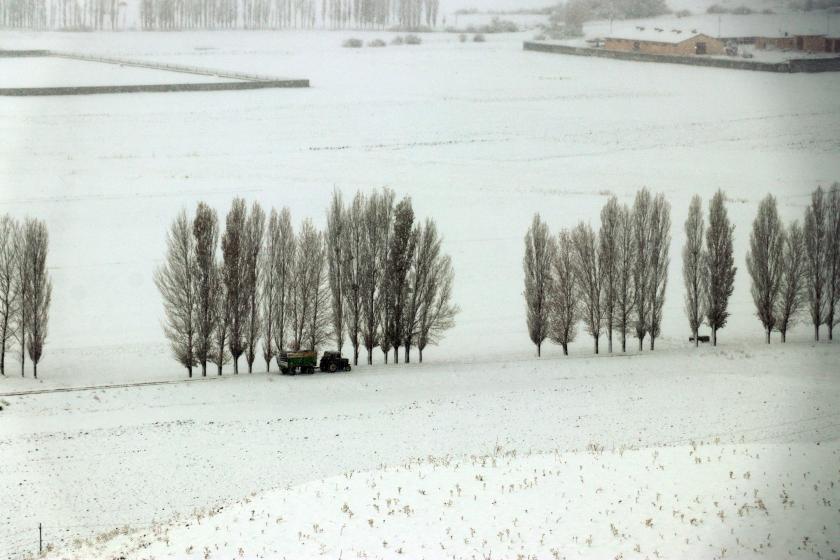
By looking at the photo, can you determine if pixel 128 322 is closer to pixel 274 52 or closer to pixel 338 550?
pixel 338 550

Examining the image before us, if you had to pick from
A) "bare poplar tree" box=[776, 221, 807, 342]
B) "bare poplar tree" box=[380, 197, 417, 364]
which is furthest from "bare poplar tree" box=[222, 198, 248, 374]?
"bare poplar tree" box=[776, 221, 807, 342]

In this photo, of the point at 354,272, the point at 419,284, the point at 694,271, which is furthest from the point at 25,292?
the point at 694,271

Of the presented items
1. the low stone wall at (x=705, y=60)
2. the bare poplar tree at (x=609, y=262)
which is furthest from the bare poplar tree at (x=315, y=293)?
the low stone wall at (x=705, y=60)

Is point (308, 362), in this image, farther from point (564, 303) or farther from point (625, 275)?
point (625, 275)

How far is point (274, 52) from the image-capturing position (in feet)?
309

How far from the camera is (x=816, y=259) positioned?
125 feet

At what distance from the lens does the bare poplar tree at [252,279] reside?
113 ft

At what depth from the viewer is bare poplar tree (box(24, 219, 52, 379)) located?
32906mm

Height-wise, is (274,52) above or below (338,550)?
above

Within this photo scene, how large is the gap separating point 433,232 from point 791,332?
48.6ft

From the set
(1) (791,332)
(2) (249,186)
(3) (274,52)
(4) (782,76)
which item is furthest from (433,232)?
(3) (274,52)

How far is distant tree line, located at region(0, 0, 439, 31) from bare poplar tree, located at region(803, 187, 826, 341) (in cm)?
6972

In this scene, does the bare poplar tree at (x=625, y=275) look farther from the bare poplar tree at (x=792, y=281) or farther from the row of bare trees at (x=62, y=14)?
the row of bare trees at (x=62, y=14)

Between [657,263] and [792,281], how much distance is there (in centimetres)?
516
